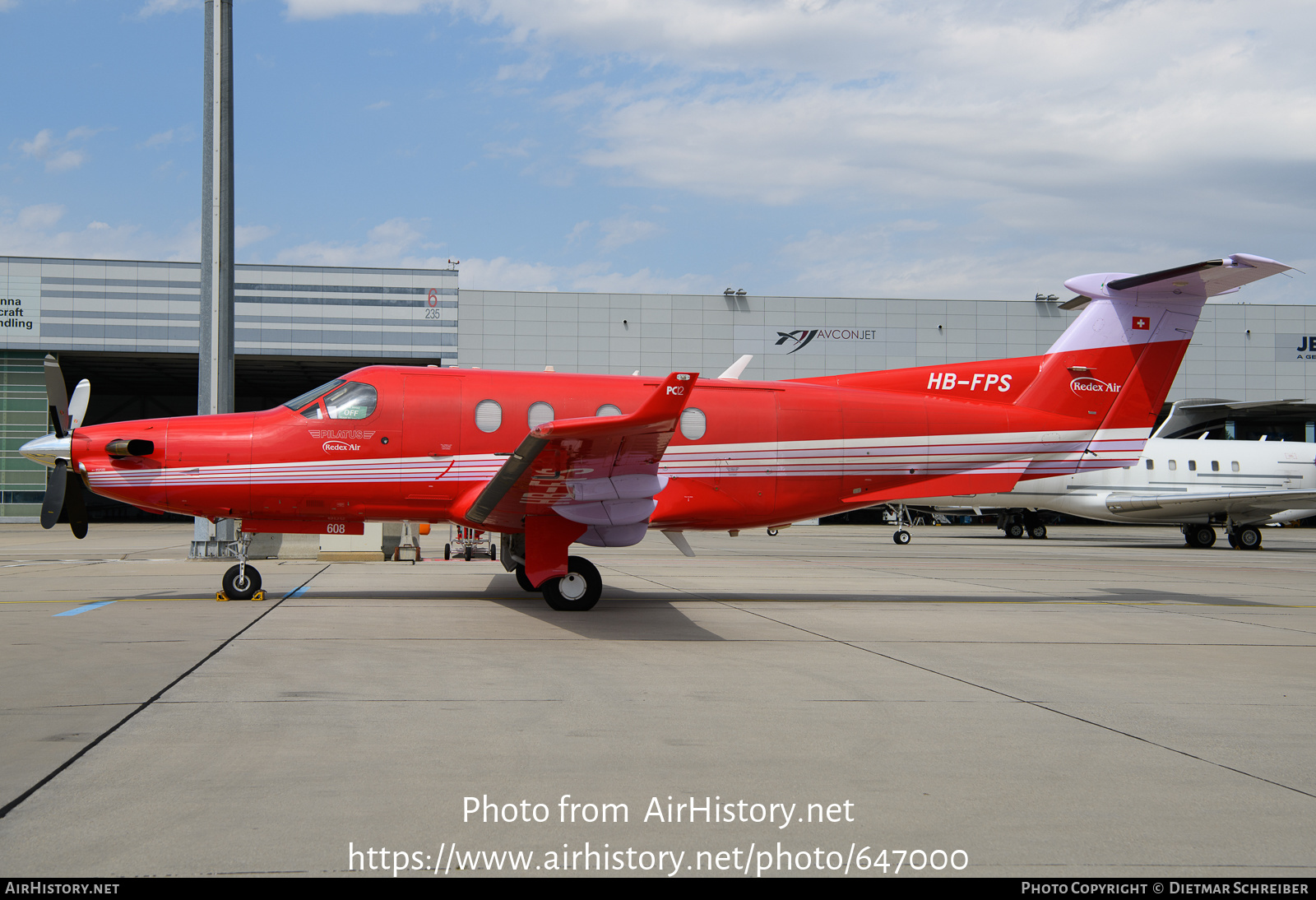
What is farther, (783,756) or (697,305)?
(697,305)

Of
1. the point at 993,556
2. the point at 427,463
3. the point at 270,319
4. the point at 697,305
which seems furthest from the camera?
the point at 697,305

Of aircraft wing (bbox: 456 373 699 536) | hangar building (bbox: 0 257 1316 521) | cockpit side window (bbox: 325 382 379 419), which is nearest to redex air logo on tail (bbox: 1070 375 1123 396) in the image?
aircraft wing (bbox: 456 373 699 536)

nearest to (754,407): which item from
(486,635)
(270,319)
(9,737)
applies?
Answer: (486,635)

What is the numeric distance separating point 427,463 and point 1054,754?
332 inches

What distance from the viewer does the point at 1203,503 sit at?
30562 mm

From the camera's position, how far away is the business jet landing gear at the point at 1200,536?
106ft

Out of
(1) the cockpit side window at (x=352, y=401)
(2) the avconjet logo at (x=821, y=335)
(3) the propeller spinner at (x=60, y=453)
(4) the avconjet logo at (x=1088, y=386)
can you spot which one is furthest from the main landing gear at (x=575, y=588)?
(2) the avconjet logo at (x=821, y=335)

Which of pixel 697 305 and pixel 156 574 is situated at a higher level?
pixel 697 305

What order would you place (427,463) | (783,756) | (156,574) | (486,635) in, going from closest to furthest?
(783,756), (486,635), (427,463), (156,574)

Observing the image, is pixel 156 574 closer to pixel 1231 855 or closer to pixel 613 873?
pixel 613 873

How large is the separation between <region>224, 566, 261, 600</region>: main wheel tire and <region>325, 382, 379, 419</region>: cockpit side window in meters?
2.26

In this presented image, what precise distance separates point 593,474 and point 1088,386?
24.9 feet

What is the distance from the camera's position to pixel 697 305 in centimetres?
5294

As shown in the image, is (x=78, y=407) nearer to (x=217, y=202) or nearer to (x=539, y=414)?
(x=539, y=414)
